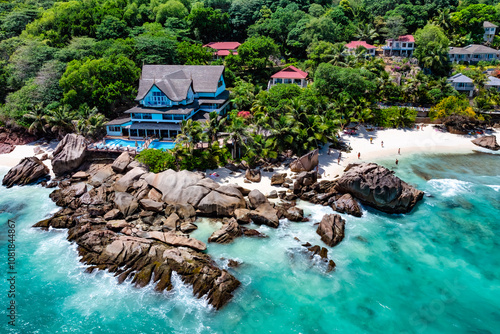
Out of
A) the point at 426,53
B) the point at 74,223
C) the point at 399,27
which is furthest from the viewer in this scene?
the point at 399,27

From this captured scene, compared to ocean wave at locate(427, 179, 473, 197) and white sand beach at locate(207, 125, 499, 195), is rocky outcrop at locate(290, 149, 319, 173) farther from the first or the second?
ocean wave at locate(427, 179, 473, 197)

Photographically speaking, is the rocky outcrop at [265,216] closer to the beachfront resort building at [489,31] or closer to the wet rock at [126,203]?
the wet rock at [126,203]

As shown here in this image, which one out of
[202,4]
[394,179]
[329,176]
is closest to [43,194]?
[329,176]

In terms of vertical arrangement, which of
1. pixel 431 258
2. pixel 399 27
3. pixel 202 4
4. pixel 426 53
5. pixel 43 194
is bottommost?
pixel 431 258

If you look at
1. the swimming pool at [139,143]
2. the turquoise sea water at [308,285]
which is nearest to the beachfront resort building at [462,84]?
the turquoise sea water at [308,285]

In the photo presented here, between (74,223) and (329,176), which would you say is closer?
(74,223)

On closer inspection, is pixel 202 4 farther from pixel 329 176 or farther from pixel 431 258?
pixel 431 258

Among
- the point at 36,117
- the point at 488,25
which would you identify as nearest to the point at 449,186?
the point at 36,117
